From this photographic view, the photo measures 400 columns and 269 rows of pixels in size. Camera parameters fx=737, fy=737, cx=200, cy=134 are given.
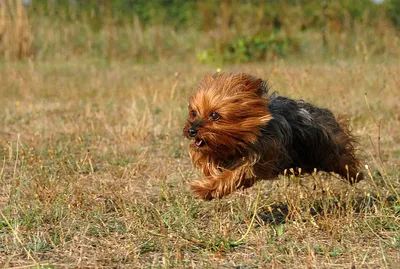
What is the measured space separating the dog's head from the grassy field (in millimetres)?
435

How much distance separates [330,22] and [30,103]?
363 inches

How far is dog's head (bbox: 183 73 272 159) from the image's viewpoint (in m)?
4.85

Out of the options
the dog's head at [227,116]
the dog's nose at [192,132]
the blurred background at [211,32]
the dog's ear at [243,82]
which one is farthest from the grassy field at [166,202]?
the blurred background at [211,32]

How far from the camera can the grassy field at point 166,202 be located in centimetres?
444

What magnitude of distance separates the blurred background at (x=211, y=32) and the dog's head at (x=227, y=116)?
329 inches

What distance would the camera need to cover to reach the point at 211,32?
17.1 metres

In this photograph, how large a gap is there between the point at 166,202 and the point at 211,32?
11.7 m

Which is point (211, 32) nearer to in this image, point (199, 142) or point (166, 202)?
point (166, 202)

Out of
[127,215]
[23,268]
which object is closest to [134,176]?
[127,215]

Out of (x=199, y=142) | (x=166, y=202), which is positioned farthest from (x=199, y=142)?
(x=166, y=202)

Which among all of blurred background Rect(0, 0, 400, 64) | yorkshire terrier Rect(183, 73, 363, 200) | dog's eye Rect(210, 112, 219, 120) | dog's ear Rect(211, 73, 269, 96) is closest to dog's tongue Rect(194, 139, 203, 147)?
yorkshire terrier Rect(183, 73, 363, 200)

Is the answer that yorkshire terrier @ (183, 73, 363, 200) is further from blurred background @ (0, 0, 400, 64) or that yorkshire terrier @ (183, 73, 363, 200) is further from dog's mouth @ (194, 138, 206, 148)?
blurred background @ (0, 0, 400, 64)

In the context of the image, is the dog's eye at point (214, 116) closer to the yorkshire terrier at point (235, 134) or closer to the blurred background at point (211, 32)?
the yorkshire terrier at point (235, 134)

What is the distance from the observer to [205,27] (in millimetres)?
18875
